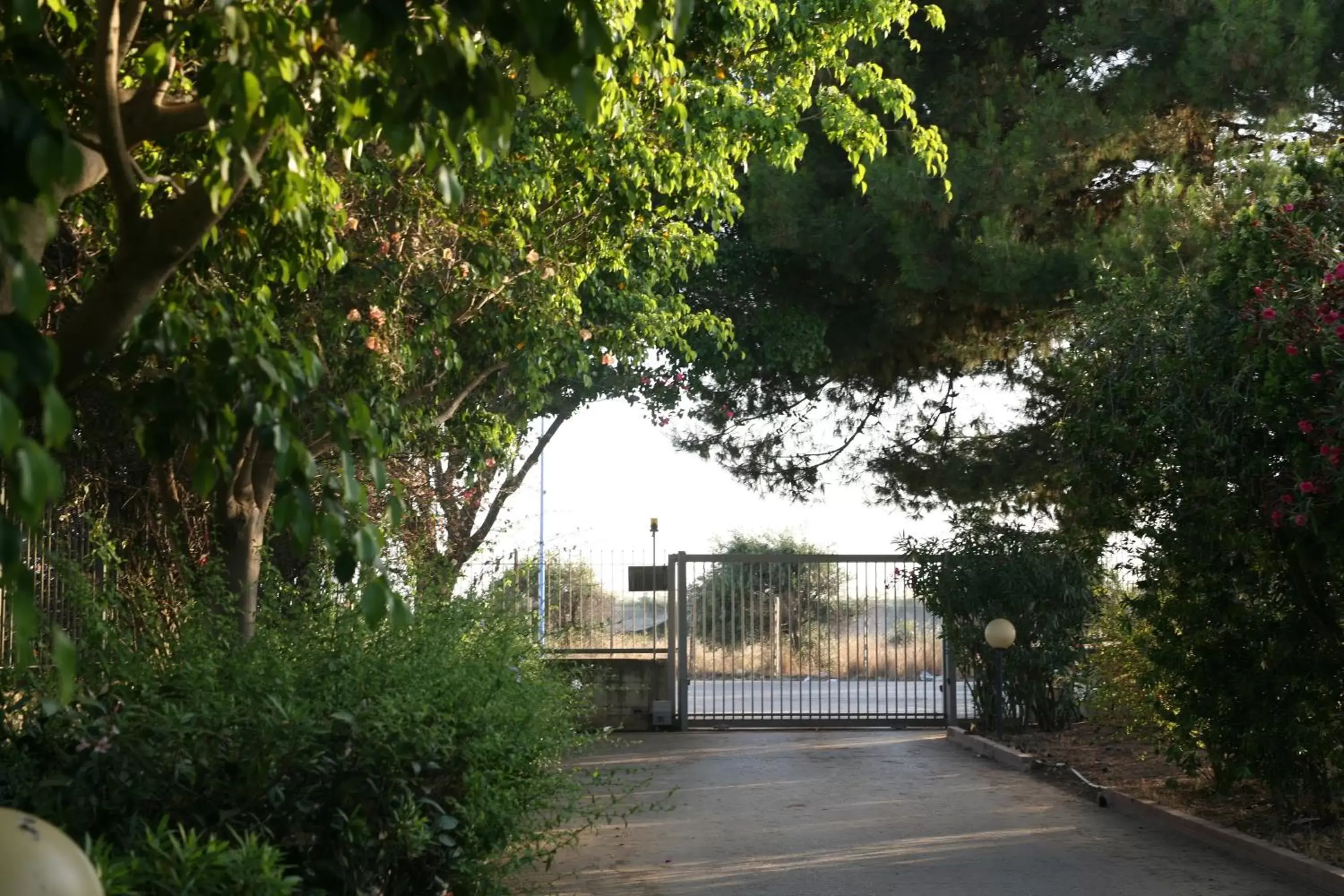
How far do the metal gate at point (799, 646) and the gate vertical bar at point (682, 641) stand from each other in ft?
0.05

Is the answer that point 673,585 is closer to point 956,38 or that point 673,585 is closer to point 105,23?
point 956,38

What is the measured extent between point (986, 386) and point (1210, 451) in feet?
37.9

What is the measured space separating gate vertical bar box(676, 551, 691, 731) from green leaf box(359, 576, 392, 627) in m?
17.6

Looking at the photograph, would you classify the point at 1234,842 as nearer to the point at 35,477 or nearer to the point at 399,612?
the point at 399,612

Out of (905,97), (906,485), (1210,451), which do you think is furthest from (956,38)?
(1210,451)

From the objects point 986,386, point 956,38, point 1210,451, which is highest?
point 956,38

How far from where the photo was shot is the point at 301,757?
6422mm

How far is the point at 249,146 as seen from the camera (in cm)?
418

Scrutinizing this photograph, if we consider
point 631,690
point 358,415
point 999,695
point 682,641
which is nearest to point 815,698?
point 682,641

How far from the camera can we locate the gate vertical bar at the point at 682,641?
2112 centimetres

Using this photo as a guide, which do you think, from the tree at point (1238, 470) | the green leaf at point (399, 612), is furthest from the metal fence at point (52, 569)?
the green leaf at point (399, 612)

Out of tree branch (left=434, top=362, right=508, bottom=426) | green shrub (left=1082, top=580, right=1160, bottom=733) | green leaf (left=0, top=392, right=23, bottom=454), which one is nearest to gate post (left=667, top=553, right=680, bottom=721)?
green shrub (left=1082, top=580, right=1160, bottom=733)

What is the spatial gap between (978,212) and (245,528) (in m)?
10.2

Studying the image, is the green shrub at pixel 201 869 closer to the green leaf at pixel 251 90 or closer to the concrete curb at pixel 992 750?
the green leaf at pixel 251 90
